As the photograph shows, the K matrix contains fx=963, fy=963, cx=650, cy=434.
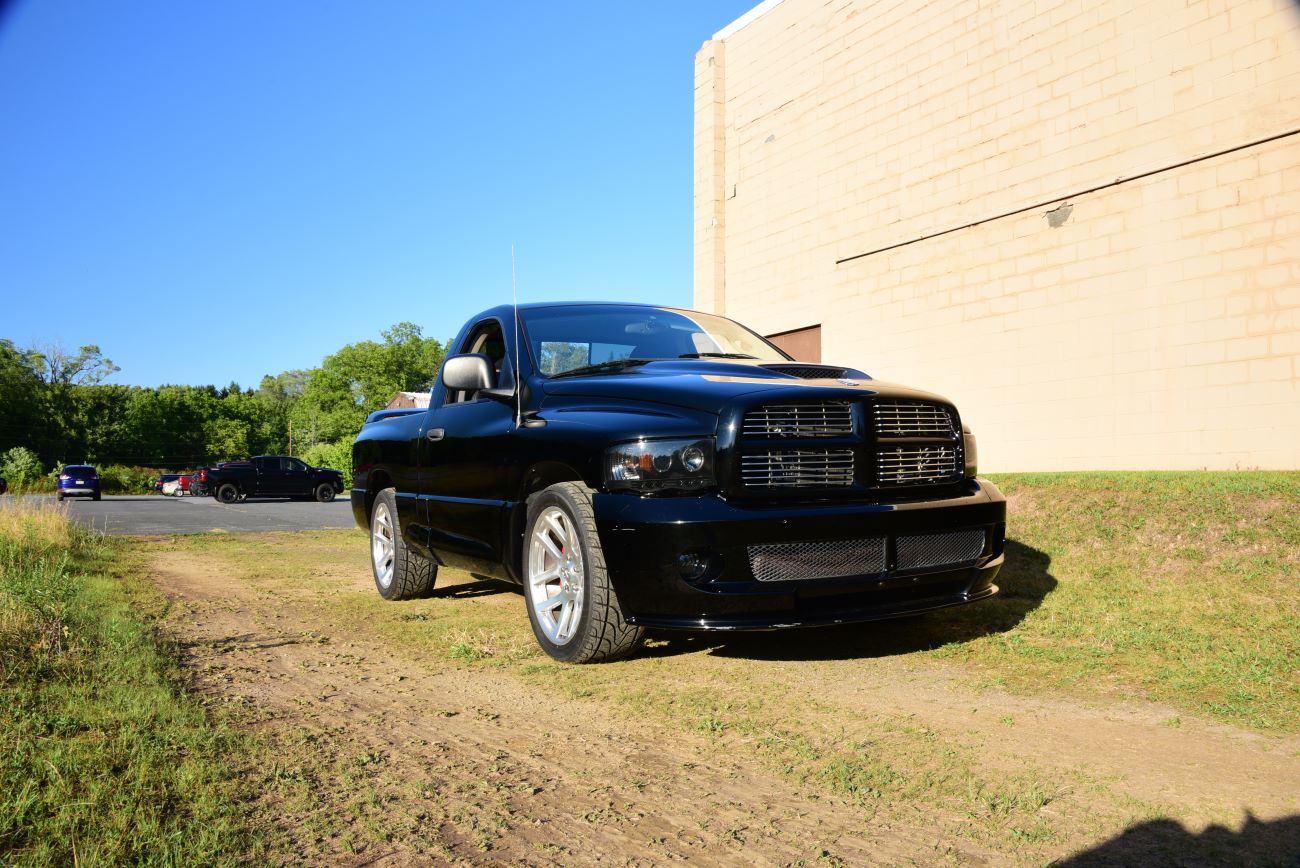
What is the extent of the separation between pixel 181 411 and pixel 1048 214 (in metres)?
106

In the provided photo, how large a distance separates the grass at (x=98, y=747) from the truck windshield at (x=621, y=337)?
2.51 metres

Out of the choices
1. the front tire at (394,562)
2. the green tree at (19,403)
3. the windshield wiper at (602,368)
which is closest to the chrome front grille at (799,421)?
the windshield wiper at (602,368)

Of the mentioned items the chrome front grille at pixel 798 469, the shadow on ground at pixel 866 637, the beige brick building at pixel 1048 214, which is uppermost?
the beige brick building at pixel 1048 214

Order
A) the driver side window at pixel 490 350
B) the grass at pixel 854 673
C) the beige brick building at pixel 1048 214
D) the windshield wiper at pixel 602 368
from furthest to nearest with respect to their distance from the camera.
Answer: the beige brick building at pixel 1048 214 → the driver side window at pixel 490 350 → the windshield wiper at pixel 602 368 → the grass at pixel 854 673

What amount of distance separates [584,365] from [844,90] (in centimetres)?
1175

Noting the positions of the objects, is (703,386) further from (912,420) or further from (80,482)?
(80,482)

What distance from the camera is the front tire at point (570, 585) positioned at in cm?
423

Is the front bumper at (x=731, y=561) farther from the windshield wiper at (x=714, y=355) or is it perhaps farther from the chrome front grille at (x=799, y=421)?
the windshield wiper at (x=714, y=355)

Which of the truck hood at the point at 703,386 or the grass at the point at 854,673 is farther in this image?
the truck hood at the point at 703,386

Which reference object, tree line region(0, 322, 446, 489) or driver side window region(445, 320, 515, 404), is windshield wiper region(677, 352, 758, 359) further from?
tree line region(0, 322, 446, 489)

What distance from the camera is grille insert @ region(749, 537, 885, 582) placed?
3957mm

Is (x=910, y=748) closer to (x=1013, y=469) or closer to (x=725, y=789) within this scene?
(x=725, y=789)

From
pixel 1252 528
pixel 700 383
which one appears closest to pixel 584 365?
pixel 700 383

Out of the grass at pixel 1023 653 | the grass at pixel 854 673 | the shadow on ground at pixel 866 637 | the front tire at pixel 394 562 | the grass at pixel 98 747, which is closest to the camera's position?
the grass at pixel 98 747
